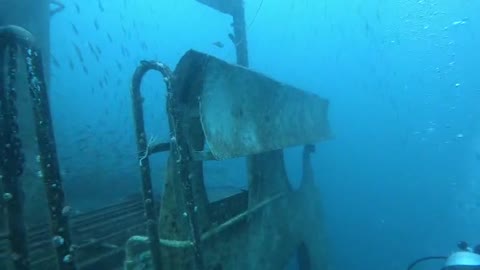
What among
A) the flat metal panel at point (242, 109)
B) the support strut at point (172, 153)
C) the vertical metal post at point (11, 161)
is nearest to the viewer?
the vertical metal post at point (11, 161)

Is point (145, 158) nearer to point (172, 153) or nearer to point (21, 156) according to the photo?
point (172, 153)

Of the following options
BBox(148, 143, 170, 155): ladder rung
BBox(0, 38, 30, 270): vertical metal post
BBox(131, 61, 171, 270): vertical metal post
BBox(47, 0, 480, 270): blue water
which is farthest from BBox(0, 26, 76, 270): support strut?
BBox(47, 0, 480, 270): blue water

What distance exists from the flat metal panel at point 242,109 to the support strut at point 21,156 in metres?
0.90

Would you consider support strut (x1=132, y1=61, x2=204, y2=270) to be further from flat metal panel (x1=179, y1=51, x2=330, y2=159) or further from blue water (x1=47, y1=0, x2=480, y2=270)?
blue water (x1=47, y1=0, x2=480, y2=270)

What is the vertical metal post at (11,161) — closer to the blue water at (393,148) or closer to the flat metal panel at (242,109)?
the flat metal panel at (242,109)

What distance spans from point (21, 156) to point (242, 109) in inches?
62.5

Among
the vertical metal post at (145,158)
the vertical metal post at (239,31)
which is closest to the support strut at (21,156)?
the vertical metal post at (145,158)

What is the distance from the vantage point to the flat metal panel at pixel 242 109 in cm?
235

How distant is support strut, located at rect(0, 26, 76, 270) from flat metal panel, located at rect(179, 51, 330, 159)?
0.90 meters

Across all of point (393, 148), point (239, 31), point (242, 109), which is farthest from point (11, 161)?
point (393, 148)

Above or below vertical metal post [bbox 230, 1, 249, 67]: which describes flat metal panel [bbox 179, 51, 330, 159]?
below

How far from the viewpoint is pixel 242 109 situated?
2.84 meters

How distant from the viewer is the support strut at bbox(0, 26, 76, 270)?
60.4 inches

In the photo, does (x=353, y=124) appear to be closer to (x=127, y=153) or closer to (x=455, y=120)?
(x=455, y=120)
